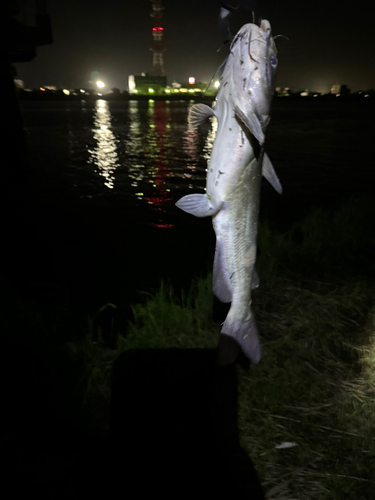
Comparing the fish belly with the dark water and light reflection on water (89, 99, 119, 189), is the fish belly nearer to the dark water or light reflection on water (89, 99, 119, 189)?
the dark water

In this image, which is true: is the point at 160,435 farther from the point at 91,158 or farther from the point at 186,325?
the point at 91,158

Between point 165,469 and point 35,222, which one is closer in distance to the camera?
point 165,469

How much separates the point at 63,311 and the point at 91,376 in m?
1.62

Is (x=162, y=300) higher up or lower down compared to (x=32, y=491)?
higher up

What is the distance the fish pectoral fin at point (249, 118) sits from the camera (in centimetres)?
183

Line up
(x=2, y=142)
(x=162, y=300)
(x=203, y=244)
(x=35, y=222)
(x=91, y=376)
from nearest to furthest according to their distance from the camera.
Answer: (x=91, y=376) → (x=162, y=300) → (x=203, y=244) → (x=35, y=222) → (x=2, y=142)

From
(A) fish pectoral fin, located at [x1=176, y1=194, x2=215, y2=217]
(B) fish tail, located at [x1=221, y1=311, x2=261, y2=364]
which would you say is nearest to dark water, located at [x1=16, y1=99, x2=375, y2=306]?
(B) fish tail, located at [x1=221, y1=311, x2=261, y2=364]

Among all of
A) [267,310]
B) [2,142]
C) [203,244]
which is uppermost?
→ [2,142]

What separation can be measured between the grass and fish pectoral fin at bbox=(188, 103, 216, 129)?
2.51 metres

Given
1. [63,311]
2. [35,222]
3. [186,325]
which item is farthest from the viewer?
[35,222]

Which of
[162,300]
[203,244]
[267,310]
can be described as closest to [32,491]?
[162,300]

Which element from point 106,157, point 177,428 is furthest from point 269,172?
point 106,157

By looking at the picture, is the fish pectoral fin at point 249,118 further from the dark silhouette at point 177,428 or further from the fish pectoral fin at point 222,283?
the dark silhouette at point 177,428

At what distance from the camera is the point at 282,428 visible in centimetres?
291
